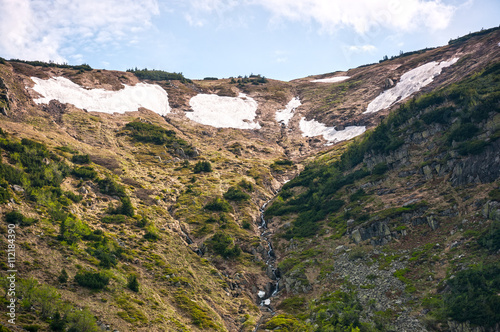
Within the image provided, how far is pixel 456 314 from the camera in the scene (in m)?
37.2

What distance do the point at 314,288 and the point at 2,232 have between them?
4185cm

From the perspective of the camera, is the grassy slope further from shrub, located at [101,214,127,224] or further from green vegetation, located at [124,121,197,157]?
green vegetation, located at [124,121,197,157]

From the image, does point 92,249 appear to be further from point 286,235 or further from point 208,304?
point 286,235

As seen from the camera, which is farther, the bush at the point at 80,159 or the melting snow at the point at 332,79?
the melting snow at the point at 332,79

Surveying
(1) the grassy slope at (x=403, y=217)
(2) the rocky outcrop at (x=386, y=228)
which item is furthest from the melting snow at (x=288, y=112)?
(2) the rocky outcrop at (x=386, y=228)

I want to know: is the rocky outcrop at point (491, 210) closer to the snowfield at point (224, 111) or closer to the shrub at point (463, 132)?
the shrub at point (463, 132)

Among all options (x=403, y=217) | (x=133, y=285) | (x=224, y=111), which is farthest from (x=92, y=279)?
(x=224, y=111)

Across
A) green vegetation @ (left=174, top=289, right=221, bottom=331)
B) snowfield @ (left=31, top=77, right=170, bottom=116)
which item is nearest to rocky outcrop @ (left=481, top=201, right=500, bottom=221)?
green vegetation @ (left=174, top=289, right=221, bottom=331)

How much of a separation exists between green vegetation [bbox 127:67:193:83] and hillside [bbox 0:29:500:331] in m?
32.6

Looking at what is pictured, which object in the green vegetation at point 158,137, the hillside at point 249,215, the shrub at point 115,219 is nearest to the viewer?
the hillside at point 249,215

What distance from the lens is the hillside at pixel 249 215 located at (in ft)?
139

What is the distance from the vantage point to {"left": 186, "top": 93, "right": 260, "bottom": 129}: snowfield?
135000 mm

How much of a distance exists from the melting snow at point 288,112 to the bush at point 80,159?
80704 millimetres

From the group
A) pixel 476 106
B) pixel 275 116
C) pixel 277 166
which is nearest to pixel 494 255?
pixel 476 106
